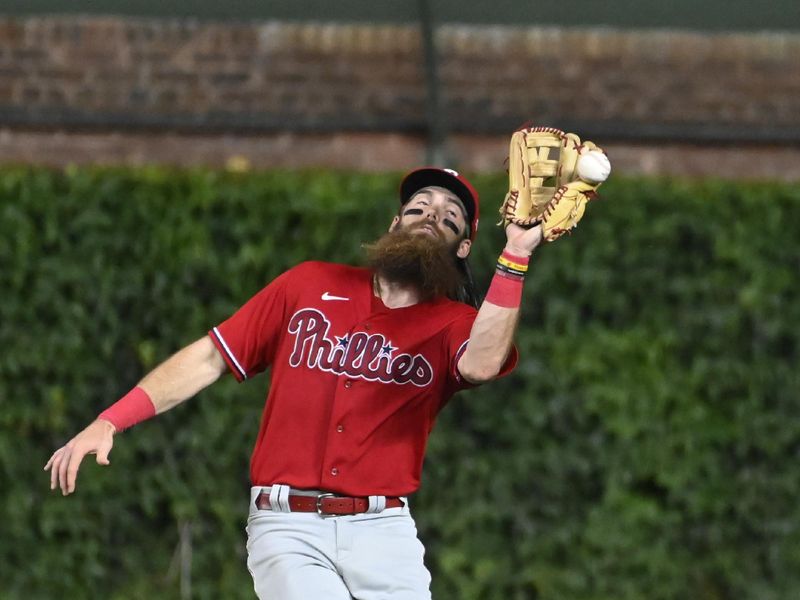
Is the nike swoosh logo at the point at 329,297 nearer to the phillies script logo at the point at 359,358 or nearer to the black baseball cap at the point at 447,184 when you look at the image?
the phillies script logo at the point at 359,358

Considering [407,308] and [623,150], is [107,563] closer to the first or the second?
[407,308]

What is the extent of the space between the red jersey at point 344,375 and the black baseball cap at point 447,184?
0.36 m

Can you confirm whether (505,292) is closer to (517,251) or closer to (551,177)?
(517,251)

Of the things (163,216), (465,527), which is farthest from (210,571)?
(163,216)

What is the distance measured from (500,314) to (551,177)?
19.1 inches

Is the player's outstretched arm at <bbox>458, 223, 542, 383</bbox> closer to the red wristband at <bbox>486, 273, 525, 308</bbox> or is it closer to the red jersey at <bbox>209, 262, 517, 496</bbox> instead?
the red wristband at <bbox>486, 273, 525, 308</bbox>

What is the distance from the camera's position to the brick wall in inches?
335

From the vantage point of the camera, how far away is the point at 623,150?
864 centimetres

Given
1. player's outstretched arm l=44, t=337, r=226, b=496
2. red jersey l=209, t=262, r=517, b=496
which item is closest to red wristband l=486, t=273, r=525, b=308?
red jersey l=209, t=262, r=517, b=496

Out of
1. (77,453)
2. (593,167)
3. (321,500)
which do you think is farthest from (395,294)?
(77,453)

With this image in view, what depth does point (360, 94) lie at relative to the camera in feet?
28.3

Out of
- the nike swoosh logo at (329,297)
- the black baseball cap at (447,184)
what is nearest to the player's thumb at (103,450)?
the nike swoosh logo at (329,297)

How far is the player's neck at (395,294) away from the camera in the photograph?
16.1 feet

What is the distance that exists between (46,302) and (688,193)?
3181 mm
